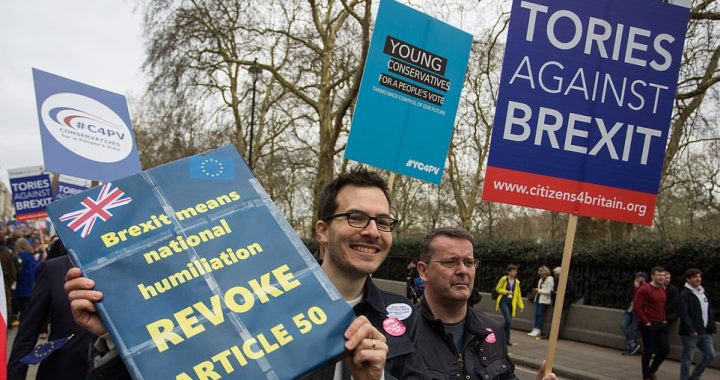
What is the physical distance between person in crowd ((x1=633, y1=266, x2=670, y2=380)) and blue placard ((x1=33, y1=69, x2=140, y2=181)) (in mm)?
8189

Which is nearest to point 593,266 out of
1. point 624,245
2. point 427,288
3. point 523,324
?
point 624,245

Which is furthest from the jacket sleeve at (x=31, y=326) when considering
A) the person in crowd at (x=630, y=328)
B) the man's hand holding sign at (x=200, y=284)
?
the person in crowd at (x=630, y=328)

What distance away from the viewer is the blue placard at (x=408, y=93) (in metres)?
4.38

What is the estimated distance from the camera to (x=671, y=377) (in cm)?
984

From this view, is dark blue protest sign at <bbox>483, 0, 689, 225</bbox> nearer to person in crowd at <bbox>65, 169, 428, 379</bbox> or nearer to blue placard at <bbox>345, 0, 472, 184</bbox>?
person in crowd at <bbox>65, 169, 428, 379</bbox>

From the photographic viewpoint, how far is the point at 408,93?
447 cm

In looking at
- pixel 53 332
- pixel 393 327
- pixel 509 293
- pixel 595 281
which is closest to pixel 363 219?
pixel 393 327

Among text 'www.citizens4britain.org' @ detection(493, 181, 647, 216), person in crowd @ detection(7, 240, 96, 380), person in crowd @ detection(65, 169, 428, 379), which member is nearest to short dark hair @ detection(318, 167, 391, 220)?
person in crowd @ detection(65, 169, 428, 379)

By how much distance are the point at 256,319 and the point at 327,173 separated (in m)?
21.5

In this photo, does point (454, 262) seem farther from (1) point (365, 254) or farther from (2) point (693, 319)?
(2) point (693, 319)

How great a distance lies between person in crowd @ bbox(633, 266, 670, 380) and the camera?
9.44m

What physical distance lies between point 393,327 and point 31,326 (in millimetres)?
2363

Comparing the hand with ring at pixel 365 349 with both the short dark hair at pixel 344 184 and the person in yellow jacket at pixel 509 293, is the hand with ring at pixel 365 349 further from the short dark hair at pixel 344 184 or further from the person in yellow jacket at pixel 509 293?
the person in yellow jacket at pixel 509 293

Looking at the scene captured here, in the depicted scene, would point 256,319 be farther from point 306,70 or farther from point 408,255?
point 306,70
